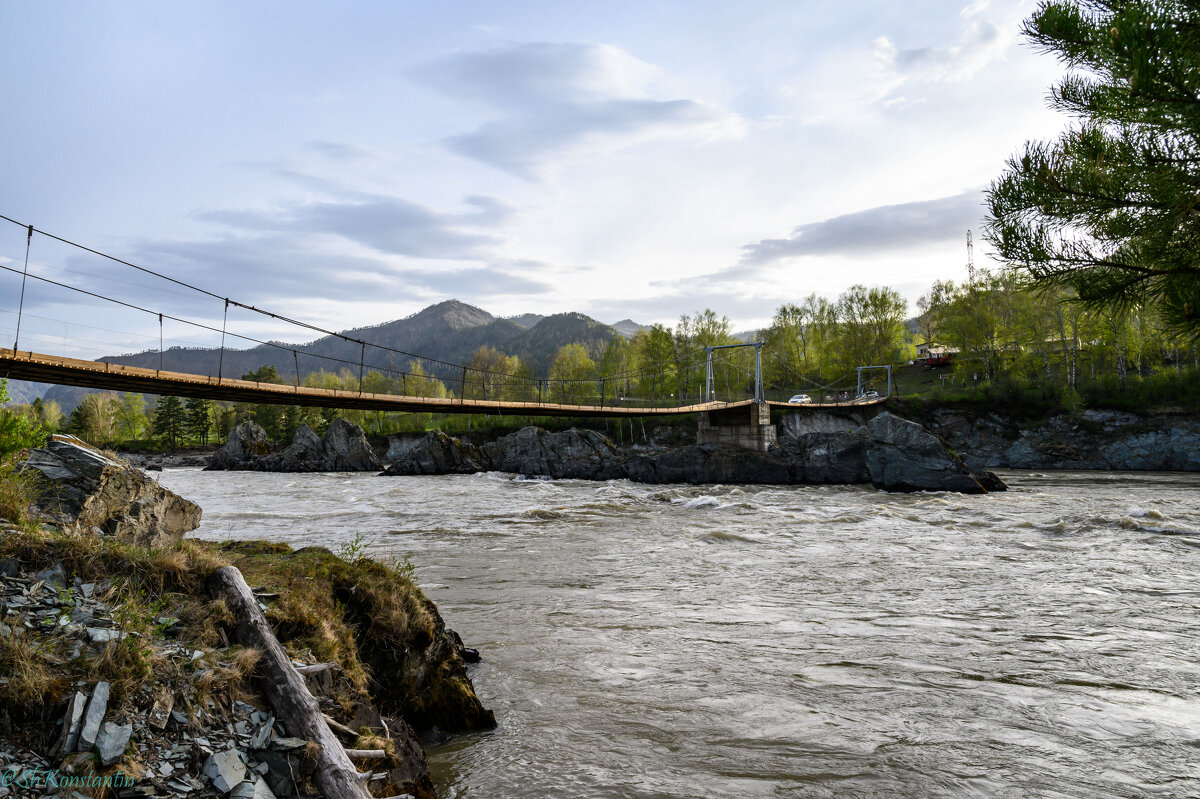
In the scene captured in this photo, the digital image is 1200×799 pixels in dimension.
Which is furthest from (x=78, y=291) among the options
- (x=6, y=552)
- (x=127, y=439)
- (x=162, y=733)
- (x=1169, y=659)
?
(x=127, y=439)

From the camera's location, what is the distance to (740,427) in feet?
135

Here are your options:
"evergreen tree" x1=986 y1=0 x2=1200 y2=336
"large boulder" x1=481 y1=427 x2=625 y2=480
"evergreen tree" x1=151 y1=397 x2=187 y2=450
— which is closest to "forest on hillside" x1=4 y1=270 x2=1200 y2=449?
"evergreen tree" x1=151 y1=397 x2=187 y2=450

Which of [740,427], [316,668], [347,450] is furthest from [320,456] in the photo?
[316,668]

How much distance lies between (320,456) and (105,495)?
6032 cm

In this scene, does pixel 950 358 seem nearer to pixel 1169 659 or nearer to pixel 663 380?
pixel 663 380

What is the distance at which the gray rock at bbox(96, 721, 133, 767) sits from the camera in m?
2.60

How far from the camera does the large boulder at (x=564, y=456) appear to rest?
4119 cm

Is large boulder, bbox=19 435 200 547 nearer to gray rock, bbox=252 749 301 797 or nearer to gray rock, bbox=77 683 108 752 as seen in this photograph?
gray rock, bbox=77 683 108 752

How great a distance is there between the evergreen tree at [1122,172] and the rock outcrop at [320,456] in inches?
2418

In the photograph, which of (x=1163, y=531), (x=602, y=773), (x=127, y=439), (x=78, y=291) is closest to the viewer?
(x=602, y=773)

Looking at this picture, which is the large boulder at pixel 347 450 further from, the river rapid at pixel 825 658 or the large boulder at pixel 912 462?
the large boulder at pixel 912 462

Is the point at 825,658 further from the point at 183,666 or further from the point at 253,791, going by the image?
the point at 183,666

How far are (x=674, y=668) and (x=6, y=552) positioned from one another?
5.36 metres

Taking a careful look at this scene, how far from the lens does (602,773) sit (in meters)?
4.31
